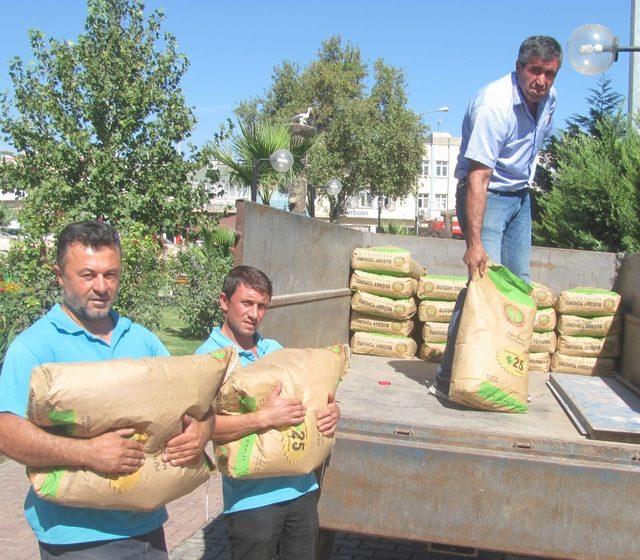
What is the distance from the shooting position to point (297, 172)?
13.5 metres

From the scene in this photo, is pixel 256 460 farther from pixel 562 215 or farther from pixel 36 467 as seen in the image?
pixel 562 215

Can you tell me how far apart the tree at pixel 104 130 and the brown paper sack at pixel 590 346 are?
211 inches

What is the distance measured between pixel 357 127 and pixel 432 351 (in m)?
30.7

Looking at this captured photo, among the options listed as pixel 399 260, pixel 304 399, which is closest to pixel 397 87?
pixel 399 260

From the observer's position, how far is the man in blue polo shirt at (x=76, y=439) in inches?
79.0

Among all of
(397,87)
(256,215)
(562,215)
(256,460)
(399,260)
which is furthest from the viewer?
(397,87)

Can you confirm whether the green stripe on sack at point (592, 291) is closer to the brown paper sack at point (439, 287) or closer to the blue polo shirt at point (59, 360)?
the brown paper sack at point (439, 287)

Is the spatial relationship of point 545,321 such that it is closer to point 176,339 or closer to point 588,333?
point 588,333

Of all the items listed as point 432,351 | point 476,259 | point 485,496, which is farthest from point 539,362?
point 485,496

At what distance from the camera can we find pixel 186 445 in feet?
7.22

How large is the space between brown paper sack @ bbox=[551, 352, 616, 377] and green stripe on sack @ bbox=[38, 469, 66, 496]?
12.3 feet

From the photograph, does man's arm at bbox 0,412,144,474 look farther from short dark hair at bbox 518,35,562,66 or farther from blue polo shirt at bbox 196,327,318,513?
short dark hair at bbox 518,35,562,66

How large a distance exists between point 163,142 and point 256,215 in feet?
20.9

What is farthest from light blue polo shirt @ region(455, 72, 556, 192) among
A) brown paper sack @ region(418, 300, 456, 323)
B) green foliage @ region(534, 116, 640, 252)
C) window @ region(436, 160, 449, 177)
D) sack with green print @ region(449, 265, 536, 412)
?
window @ region(436, 160, 449, 177)
